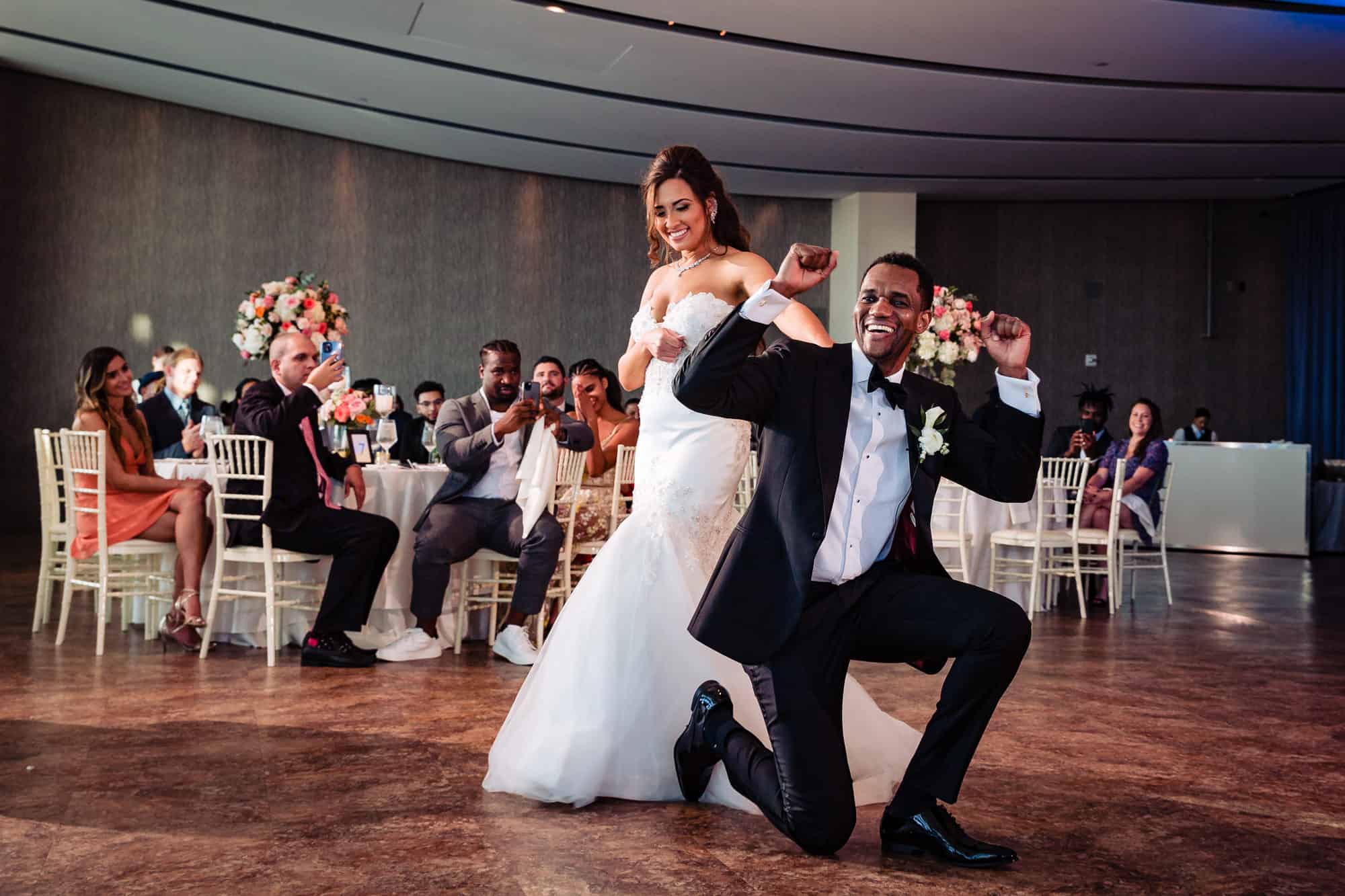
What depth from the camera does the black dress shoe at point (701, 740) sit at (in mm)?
2947

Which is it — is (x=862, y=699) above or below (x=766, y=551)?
below

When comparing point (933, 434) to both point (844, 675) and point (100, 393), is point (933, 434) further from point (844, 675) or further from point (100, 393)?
point (100, 393)

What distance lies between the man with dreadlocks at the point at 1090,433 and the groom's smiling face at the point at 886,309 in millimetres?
5993

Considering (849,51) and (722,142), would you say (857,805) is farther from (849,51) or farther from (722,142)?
(722,142)

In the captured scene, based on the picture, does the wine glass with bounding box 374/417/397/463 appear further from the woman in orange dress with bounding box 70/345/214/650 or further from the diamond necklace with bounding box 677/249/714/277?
the diamond necklace with bounding box 677/249/714/277

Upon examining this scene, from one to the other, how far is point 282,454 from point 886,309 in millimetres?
3275

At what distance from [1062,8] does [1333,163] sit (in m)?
5.89

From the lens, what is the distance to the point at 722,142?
11.9m

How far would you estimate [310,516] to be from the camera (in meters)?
5.19

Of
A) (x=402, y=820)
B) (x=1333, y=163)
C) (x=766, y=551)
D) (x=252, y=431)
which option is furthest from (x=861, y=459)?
(x=1333, y=163)

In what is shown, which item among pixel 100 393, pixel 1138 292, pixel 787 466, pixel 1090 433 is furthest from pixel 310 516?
pixel 1138 292

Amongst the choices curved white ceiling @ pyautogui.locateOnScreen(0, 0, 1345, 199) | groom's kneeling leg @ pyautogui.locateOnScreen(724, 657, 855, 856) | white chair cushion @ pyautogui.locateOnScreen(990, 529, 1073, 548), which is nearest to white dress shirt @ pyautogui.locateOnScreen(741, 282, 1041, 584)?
groom's kneeling leg @ pyautogui.locateOnScreen(724, 657, 855, 856)

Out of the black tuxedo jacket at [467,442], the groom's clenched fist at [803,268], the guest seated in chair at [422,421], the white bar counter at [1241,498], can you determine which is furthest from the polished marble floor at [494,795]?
the white bar counter at [1241,498]

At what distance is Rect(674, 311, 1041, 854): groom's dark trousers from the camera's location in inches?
103
